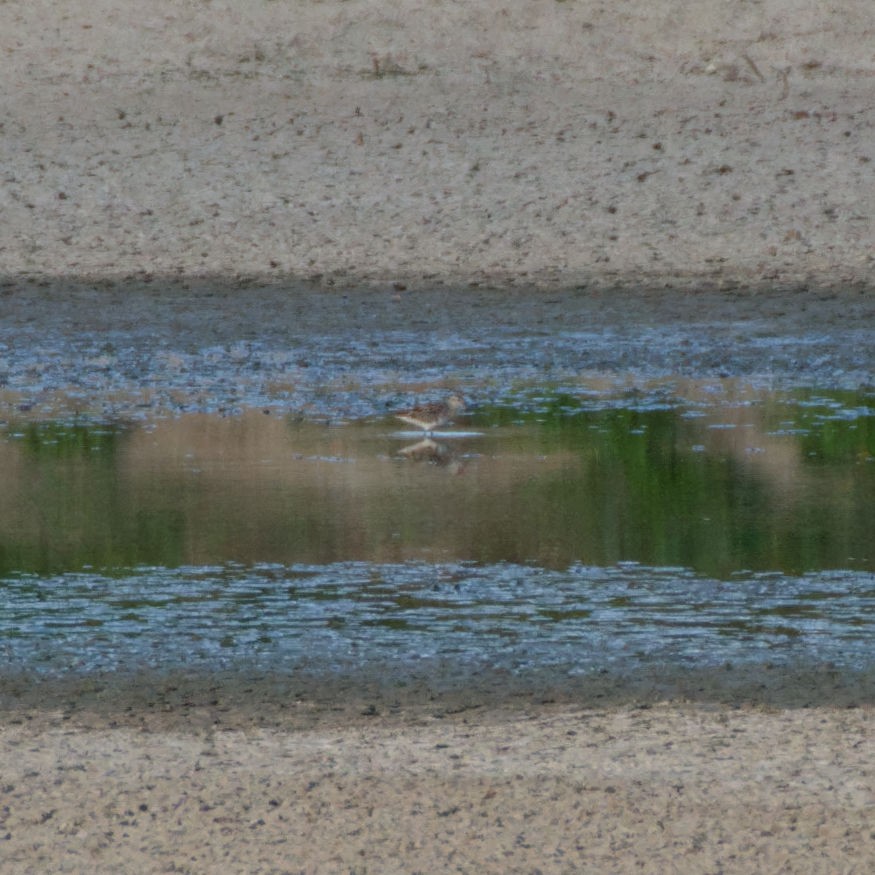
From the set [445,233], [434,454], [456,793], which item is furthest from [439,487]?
[445,233]

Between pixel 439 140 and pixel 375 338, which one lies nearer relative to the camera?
pixel 375 338

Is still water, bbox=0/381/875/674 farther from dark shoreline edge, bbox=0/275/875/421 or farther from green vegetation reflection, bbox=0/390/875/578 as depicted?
dark shoreline edge, bbox=0/275/875/421

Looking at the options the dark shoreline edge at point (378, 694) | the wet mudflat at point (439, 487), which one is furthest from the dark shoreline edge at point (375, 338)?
the dark shoreline edge at point (378, 694)

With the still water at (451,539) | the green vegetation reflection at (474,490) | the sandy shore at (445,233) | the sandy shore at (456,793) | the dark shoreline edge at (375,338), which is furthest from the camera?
the dark shoreline edge at (375,338)

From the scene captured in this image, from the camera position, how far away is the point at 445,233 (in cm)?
1528

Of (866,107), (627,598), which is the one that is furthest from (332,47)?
(627,598)

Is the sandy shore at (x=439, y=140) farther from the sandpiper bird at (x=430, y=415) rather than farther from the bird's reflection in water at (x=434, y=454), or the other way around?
the bird's reflection in water at (x=434, y=454)

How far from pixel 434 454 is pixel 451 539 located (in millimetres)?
1541

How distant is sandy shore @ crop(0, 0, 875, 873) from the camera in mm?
4742

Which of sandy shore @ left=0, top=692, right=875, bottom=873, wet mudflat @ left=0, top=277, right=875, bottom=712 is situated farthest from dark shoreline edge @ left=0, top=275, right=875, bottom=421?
sandy shore @ left=0, top=692, right=875, bottom=873

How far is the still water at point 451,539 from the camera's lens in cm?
635

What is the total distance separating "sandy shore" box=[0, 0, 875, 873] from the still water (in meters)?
0.67

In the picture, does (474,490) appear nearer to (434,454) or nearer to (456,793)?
(434,454)

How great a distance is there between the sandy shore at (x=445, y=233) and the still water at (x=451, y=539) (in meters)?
0.67
